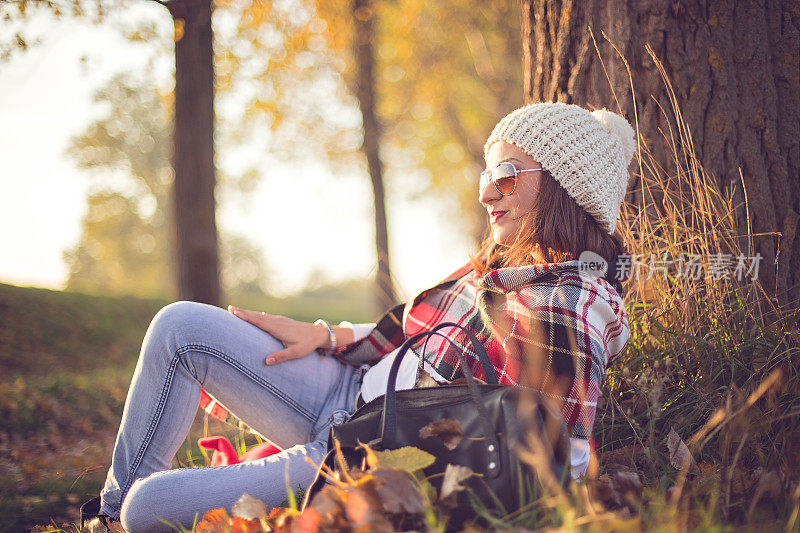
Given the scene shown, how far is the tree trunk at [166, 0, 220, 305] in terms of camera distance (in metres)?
5.72

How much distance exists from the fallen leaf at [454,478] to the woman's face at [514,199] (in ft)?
3.42

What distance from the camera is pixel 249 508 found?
1.79 metres

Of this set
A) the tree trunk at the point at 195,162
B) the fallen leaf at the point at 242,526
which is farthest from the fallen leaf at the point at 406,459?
the tree trunk at the point at 195,162

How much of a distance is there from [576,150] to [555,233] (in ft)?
1.09

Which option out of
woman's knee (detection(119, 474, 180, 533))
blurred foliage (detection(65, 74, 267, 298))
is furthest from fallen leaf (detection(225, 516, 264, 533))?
blurred foliage (detection(65, 74, 267, 298))

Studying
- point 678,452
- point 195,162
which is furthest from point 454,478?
point 195,162

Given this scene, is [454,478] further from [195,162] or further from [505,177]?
[195,162]

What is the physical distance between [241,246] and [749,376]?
31133 millimetres

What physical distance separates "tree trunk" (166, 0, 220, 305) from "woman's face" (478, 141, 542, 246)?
4.12 m

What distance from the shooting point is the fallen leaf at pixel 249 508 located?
176cm

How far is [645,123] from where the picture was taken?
3.04 m

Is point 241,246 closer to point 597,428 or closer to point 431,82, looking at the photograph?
point 431,82

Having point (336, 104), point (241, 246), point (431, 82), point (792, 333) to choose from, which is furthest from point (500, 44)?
point (241, 246)

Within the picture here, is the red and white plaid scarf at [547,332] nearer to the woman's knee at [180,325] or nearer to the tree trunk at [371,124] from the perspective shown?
the woman's knee at [180,325]
